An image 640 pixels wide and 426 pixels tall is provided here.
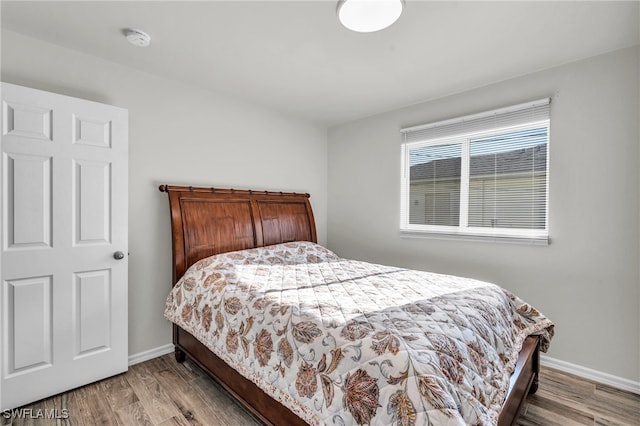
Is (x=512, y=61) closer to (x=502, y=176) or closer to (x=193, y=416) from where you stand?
(x=502, y=176)

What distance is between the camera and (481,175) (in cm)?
284

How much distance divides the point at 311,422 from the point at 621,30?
290 centimetres

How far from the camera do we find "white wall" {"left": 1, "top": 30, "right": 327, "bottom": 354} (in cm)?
217

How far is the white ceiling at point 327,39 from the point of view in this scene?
5.86 feet

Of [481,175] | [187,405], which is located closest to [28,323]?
[187,405]

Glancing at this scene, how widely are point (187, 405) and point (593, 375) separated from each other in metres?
2.88

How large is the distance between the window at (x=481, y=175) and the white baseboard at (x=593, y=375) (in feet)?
3.19

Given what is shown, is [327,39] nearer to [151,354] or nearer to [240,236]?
[240,236]

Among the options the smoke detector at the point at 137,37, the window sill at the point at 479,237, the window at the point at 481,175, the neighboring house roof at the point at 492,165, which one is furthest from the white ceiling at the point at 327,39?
the window sill at the point at 479,237

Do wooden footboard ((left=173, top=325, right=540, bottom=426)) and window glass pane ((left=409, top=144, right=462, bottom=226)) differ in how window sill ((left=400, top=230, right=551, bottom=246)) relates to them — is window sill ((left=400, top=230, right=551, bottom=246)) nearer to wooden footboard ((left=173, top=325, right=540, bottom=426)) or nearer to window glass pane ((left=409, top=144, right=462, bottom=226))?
window glass pane ((left=409, top=144, right=462, bottom=226))

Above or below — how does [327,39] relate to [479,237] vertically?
above

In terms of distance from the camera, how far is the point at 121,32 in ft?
6.64

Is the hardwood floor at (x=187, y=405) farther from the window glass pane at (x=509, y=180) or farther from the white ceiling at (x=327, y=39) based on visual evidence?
the white ceiling at (x=327, y=39)

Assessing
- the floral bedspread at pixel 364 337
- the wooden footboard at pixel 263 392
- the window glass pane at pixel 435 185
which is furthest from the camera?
the window glass pane at pixel 435 185
